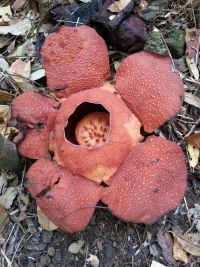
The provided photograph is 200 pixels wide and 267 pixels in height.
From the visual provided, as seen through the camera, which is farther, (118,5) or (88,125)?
(118,5)

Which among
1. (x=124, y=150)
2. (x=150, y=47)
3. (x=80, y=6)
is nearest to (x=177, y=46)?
(x=150, y=47)

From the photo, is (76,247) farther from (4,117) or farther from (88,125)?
(4,117)

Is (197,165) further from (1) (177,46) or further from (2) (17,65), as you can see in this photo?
(2) (17,65)

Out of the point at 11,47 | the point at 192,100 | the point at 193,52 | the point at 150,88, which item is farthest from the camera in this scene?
the point at 11,47

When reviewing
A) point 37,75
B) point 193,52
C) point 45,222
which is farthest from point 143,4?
point 45,222

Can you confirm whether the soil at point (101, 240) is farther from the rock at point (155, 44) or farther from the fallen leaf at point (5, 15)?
the fallen leaf at point (5, 15)

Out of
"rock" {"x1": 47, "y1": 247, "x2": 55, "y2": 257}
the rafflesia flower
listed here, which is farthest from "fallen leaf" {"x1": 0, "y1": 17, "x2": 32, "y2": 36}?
"rock" {"x1": 47, "y1": 247, "x2": 55, "y2": 257}

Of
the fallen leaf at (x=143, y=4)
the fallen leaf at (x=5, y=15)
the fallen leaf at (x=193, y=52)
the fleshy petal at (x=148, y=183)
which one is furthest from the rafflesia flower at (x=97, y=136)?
the fallen leaf at (x=5, y=15)

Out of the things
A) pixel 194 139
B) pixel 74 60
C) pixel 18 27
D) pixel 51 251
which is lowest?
pixel 51 251

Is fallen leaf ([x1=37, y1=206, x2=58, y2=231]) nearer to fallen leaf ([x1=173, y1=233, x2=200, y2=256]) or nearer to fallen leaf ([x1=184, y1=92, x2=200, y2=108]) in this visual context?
fallen leaf ([x1=173, y1=233, x2=200, y2=256])
